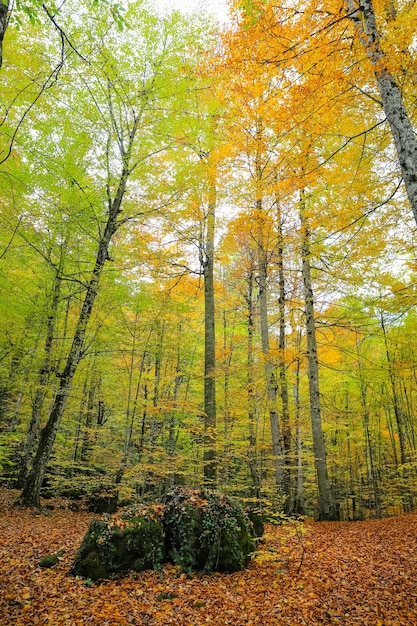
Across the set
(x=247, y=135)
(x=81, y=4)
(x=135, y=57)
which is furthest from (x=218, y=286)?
(x=81, y=4)

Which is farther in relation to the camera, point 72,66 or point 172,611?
point 72,66

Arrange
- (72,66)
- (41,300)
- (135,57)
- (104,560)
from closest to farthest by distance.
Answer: (104,560) < (72,66) < (135,57) < (41,300)

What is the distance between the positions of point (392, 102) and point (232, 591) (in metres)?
7.32

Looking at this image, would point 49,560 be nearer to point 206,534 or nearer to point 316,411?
point 206,534

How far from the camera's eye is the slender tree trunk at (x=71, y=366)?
336 inches

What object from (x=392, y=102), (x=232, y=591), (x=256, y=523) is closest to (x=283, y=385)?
(x=256, y=523)

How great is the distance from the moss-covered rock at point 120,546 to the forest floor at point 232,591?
178 millimetres

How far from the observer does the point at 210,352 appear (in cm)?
1013

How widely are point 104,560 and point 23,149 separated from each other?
8.85 m

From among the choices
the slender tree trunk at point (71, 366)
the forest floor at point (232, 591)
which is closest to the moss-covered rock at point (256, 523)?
the forest floor at point (232, 591)

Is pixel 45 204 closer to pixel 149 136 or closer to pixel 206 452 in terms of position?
pixel 149 136

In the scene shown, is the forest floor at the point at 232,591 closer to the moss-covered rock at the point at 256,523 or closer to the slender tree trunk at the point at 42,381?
the moss-covered rock at the point at 256,523

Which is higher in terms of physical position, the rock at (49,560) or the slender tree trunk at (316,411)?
the slender tree trunk at (316,411)

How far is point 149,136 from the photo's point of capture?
9406 millimetres
